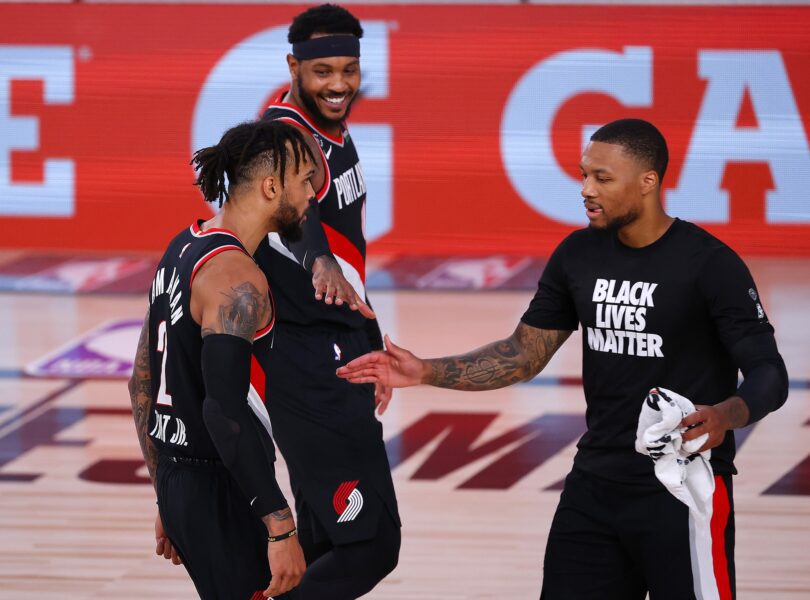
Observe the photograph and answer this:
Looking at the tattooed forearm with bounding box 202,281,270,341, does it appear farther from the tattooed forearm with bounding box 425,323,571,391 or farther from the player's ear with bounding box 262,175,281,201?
the tattooed forearm with bounding box 425,323,571,391

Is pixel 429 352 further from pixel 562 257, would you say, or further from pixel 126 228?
pixel 562 257

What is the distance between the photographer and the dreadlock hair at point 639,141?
13.0 feet

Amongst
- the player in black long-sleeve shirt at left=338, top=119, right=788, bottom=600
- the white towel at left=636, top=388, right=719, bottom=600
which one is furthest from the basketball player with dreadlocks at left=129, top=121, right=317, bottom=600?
the white towel at left=636, top=388, right=719, bottom=600

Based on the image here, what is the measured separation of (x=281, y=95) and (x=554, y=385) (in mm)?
4085

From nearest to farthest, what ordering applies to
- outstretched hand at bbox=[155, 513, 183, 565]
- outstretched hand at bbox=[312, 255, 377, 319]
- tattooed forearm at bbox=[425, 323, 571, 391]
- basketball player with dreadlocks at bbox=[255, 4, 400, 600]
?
outstretched hand at bbox=[155, 513, 183, 565], tattooed forearm at bbox=[425, 323, 571, 391], outstretched hand at bbox=[312, 255, 377, 319], basketball player with dreadlocks at bbox=[255, 4, 400, 600]

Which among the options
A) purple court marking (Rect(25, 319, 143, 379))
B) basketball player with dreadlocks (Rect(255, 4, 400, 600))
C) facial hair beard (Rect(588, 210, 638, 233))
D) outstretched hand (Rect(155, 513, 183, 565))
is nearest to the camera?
facial hair beard (Rect(588, 210, 638, 233))

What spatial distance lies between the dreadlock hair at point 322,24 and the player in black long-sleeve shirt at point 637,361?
144 centimetres

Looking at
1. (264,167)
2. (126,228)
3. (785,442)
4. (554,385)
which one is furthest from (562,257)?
(126,228)

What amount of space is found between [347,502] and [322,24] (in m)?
1.72

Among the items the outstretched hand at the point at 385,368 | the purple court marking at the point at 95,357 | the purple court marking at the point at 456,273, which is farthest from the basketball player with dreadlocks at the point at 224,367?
the purple court marking at the point at 456,273

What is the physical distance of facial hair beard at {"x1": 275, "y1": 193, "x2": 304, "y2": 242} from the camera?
389cm

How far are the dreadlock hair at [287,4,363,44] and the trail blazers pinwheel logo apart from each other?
5.35 feet

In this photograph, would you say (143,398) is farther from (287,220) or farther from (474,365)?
(474,365)

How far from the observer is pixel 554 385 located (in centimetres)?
879
